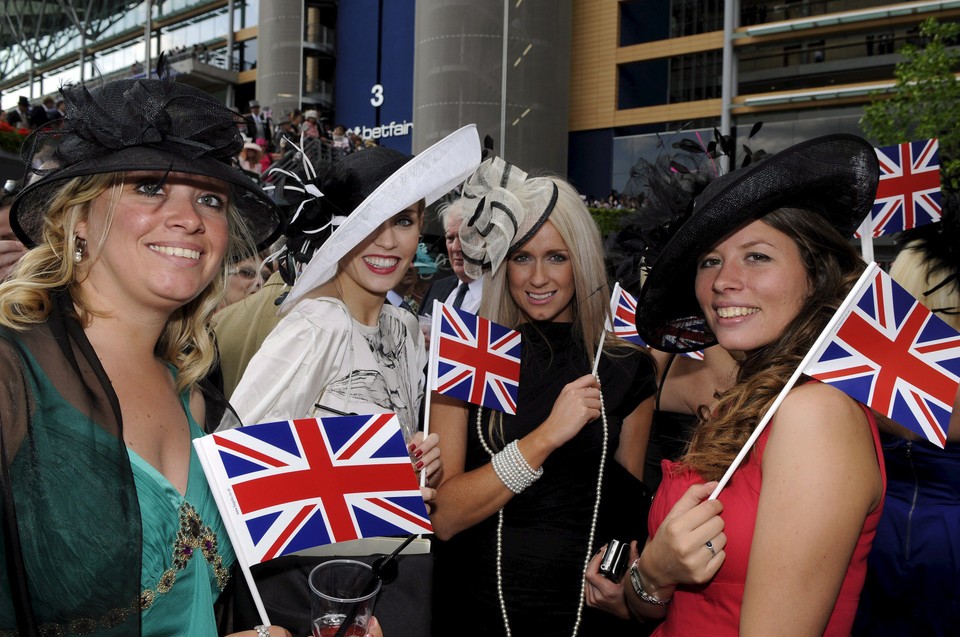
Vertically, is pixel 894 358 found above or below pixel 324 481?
above

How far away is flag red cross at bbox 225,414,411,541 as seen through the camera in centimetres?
172

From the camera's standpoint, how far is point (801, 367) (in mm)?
1703

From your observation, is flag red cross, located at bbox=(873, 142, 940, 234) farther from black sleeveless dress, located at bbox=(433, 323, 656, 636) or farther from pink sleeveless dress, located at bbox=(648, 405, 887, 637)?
pink sleeveless dress, located at bbox=(648, 405, 887, 637)

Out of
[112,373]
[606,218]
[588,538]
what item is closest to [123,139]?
[112,373]

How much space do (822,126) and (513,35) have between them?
15.6m

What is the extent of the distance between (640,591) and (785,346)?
0.76m

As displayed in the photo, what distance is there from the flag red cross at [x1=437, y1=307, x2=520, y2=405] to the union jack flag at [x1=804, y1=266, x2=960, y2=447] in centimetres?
115

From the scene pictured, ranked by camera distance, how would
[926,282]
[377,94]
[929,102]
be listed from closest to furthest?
[926,282] < [929,102] < [377,94]

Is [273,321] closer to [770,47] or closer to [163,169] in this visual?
[163,169]

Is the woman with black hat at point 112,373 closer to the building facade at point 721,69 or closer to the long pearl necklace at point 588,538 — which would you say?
the long pearl necklace at point 588,538

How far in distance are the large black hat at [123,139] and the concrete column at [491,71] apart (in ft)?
47.5

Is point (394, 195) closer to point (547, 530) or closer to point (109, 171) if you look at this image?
point (109, 171)

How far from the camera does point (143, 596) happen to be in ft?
5.31

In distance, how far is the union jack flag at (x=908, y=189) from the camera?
150 inches
